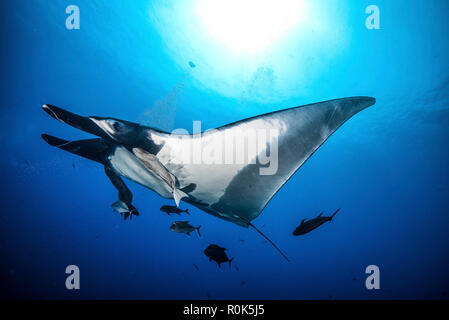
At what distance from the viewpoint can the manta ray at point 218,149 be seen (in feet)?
6.82

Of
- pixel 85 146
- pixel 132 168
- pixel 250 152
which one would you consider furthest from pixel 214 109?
pixel 250 152

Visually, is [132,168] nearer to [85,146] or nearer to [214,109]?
[85,146]

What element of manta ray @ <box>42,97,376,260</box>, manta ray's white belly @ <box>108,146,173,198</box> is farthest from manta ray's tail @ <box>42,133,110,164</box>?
manta ray's white belly @ <box>108,146,173,198</box>

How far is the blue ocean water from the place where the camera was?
8.03 m

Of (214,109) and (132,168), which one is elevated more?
(214,109)

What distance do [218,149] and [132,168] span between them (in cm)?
134

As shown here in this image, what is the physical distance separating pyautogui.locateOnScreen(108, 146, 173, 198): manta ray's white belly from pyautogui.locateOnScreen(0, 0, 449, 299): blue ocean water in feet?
23.2

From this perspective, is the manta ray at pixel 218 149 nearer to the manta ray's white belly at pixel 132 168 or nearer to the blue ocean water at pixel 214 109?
→ the manta ray's white belly at pixel 132 168

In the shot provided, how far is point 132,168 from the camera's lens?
287 centimetres

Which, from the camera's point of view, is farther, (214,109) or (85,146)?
(214,109)

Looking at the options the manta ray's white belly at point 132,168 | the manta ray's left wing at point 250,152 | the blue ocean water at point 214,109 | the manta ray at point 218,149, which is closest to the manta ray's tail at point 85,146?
the manta ray at point 218,149

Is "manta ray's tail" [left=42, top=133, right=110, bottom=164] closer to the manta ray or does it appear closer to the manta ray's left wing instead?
the manta ray
